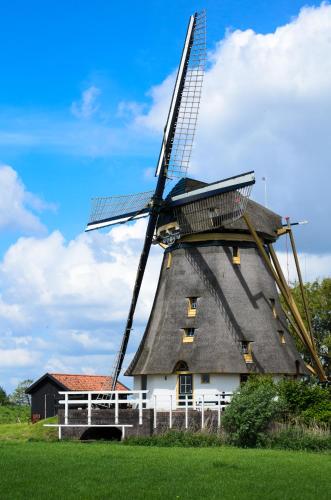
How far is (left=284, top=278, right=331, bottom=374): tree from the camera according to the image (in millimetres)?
43781

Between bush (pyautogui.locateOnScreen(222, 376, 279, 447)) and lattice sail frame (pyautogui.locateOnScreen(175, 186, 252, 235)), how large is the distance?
751 centimetres

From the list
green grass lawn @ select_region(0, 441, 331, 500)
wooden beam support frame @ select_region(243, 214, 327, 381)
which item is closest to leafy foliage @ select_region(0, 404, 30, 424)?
wooden beam support frame @ select_region(243, 214, 327, 381)

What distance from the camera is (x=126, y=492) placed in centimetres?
1369

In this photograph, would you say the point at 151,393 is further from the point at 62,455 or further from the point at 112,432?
the point at 62,455

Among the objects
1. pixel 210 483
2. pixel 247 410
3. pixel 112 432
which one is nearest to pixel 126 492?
pixel 210 483

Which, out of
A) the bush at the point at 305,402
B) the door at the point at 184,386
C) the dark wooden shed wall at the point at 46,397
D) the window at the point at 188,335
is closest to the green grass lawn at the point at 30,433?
the door at the point at 184,386

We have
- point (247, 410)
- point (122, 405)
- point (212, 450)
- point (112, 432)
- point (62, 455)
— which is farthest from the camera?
point (122, 405)

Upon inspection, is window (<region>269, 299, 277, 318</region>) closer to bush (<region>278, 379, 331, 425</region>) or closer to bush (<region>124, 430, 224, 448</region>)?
bush (<region>278, 379, 331, 425</region>)

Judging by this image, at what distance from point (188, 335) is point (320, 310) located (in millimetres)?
16036

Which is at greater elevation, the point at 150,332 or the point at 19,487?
the point at 150,332

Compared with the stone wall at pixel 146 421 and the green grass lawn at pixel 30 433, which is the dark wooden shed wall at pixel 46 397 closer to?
the green grass lawn at pixel 30 433

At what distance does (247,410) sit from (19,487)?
414 inches

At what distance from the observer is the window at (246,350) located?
1172 inches

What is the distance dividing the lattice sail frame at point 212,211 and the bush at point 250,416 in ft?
24.6
